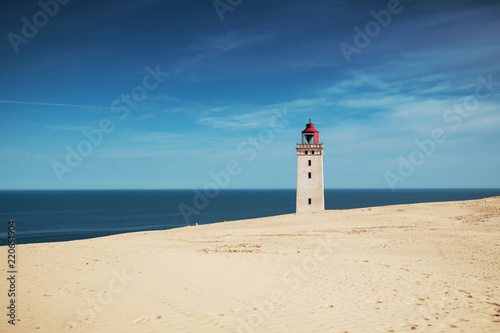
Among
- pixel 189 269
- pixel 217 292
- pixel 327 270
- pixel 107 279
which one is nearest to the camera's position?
pixel 217 292

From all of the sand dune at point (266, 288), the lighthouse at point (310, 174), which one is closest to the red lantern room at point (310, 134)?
the lighthouse at point (310, 174)

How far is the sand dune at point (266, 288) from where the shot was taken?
7977mm

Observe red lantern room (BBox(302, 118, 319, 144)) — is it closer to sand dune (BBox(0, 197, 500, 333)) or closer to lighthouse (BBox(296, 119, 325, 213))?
lighthouse (BBox(296, 119, 325, 213))

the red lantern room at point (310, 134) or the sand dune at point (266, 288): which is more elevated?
the red lantern room at point (310, 134)

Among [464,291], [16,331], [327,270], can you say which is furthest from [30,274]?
[464,291]

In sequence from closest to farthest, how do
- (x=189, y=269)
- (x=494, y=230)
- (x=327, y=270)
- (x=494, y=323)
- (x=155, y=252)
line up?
(x=494, y=323), (x=189, y=269), (x=327, y=270), (x=155, y=252), (x=494, y=230)

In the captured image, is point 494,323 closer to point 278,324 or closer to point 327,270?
point 278,324

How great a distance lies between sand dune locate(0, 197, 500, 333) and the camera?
7977 millimetres

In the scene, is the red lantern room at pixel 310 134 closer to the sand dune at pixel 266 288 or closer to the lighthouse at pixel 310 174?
the lighthouse at pixel 310 174

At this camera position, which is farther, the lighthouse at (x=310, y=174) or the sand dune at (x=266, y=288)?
the lighthouse at (x=310, y=174)

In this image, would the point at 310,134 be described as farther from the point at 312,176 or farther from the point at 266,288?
the point at 266,288

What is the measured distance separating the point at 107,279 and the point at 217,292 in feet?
13.6

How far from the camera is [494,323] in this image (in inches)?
310

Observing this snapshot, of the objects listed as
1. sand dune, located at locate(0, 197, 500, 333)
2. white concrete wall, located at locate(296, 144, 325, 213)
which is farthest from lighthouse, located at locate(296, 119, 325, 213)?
sand dune, located at locate(0, 197, 500, 333)
